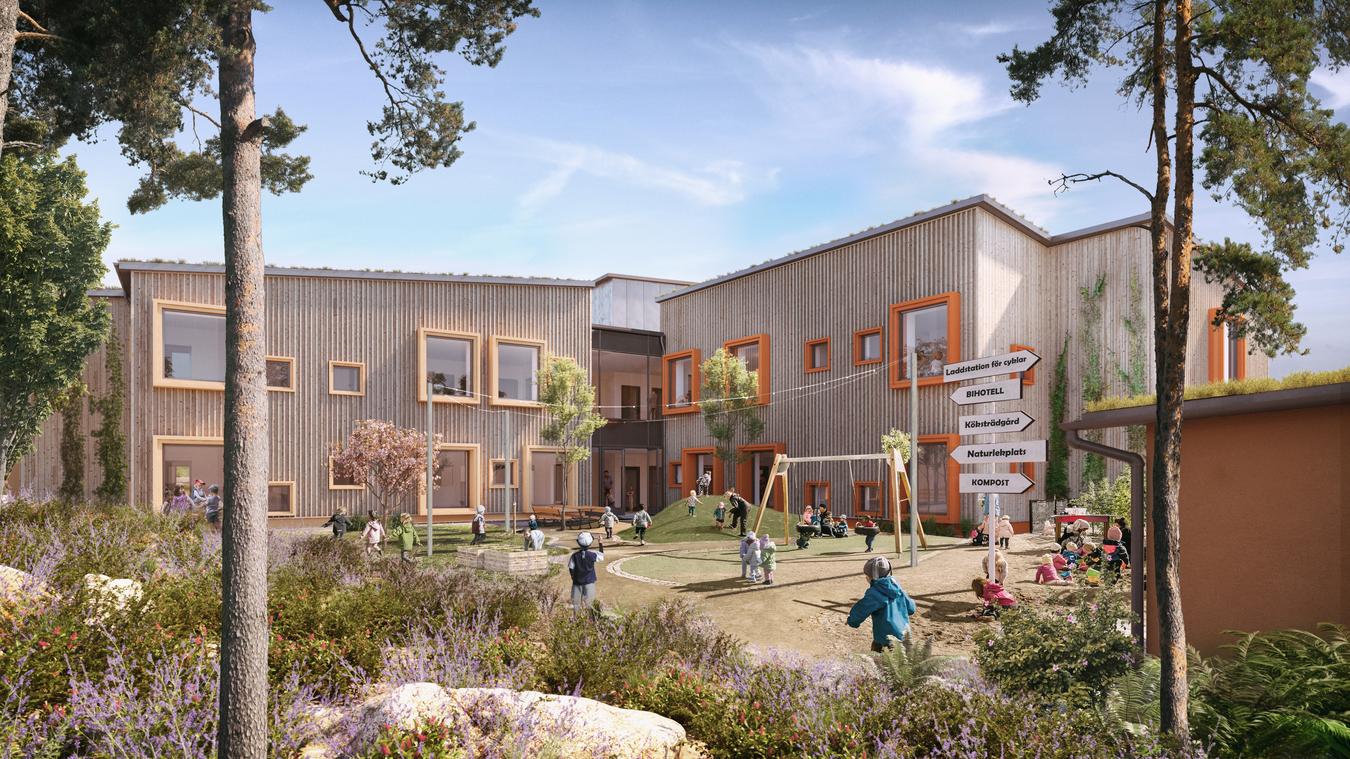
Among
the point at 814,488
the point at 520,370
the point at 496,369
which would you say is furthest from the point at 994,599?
the point at 520,370

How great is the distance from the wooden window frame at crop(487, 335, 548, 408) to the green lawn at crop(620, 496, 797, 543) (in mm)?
6715

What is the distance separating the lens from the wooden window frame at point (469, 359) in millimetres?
29750

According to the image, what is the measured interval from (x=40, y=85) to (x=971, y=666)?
14721mm

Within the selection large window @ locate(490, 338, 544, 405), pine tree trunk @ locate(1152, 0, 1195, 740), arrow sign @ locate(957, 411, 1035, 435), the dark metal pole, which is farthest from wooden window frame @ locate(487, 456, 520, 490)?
pine tree trunk @ locate(1152, 0, 1195, 740)

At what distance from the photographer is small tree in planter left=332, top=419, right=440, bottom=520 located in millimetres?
25984

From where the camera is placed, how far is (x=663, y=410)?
37.4 meters

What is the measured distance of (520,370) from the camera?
1297 inches

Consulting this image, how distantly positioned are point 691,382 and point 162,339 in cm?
2001

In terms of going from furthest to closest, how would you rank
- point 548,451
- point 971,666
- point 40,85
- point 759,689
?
point 548,451 < point 40,85 < point 971,666 < point 759,689

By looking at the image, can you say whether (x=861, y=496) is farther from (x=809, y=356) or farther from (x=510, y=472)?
(x=510, y=472)

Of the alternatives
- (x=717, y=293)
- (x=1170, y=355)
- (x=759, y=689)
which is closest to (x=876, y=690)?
(x=759, y=689)

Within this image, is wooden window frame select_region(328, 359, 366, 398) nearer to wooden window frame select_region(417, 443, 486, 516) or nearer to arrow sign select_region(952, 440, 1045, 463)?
wooden window frame select_region(417, 443, 486, 516)

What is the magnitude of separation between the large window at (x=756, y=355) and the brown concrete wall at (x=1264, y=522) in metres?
23.4

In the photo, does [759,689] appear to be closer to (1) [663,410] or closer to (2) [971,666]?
(2) [971,666]
